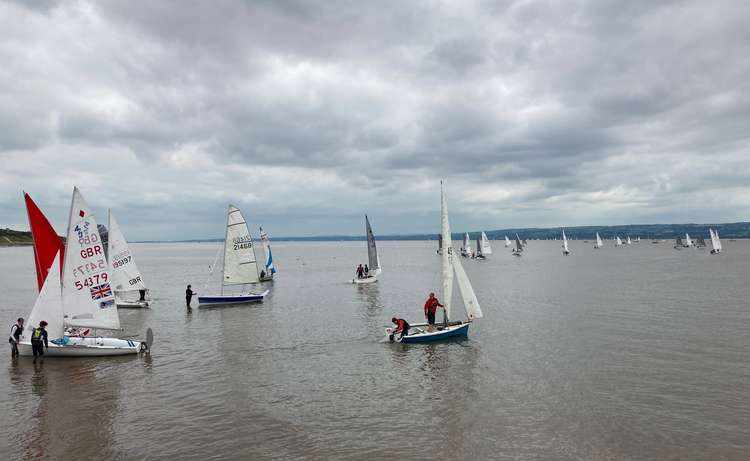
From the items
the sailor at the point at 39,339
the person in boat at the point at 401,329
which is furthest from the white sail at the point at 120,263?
the person in boat at the point at 401,329

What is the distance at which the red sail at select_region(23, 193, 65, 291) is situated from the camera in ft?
78.8

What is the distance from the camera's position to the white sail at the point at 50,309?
74.8ft

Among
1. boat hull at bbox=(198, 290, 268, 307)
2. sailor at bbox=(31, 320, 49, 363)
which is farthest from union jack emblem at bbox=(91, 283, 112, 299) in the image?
boat hull at bbox=(198, 290, 268, 307)

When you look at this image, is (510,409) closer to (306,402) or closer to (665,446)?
(665,446)

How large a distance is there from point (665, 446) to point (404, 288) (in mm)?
44163

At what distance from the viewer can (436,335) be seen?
1068 inches

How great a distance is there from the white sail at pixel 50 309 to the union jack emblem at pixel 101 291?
1648 mm

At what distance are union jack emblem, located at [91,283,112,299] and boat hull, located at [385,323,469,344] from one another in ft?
48.9

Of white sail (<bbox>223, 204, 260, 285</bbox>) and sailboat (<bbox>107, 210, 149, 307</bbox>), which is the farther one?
white sail (<bbox>223, 204, 260, 285</bbox>)

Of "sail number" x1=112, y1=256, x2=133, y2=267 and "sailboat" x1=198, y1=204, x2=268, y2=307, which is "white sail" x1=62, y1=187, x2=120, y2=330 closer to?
"sail number" x1=112, y1=256, x2=133, y2=267

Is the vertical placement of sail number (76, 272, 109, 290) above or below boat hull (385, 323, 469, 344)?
above

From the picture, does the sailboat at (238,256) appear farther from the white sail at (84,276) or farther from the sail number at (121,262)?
the white sail at (84,276)

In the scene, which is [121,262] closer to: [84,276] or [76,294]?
[84,276]

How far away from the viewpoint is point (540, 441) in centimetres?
1442
